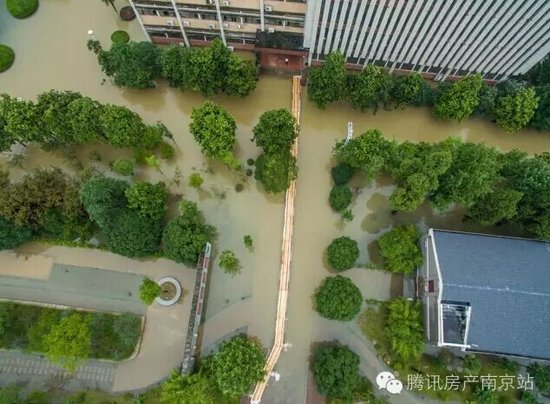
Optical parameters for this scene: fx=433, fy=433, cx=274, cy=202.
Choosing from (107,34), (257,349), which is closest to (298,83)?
(107,34)

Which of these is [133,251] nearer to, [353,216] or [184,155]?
[184,155]

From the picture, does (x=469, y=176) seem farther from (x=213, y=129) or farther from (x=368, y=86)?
(x=213, y=129)

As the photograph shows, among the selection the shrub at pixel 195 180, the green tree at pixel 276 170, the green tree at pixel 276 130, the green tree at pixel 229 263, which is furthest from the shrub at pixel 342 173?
the shrub at pixel 195 180

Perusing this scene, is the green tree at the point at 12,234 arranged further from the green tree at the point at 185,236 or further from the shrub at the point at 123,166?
the green tree at the point at 185,236

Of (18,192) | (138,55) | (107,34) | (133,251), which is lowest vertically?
(133,251)

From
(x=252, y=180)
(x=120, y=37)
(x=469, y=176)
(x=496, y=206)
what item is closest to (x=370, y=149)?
(x=469, y=176)

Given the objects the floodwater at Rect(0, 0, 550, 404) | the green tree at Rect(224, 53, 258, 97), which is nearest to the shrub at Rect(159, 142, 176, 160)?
the floodwater at Rect(0, 0, 550, 404)
